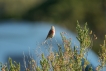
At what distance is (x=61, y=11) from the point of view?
1216 inches

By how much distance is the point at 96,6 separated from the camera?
31828mm

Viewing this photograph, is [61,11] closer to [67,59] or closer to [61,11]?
[61,11]

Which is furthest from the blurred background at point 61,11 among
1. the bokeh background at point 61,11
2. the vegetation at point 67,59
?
the vegetation at point 67,59

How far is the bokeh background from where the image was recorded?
97.7 feet

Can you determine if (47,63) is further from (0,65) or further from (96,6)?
(96,6)

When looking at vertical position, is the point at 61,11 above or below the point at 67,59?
above

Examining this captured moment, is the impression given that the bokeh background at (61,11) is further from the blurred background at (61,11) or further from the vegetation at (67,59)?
the vegetation at (67,59)

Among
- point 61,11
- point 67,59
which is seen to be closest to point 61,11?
point 61,11

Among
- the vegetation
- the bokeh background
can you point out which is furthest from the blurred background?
the vegetation

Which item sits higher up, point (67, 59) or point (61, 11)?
point (61, 11)

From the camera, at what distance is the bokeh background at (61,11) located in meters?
29.8

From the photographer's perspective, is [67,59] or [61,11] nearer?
[67,59]

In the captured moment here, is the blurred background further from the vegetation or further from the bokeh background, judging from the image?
the vegetation

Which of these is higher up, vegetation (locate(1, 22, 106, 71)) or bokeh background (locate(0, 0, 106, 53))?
bokeh background (locate(0, 0, 106, 53))
